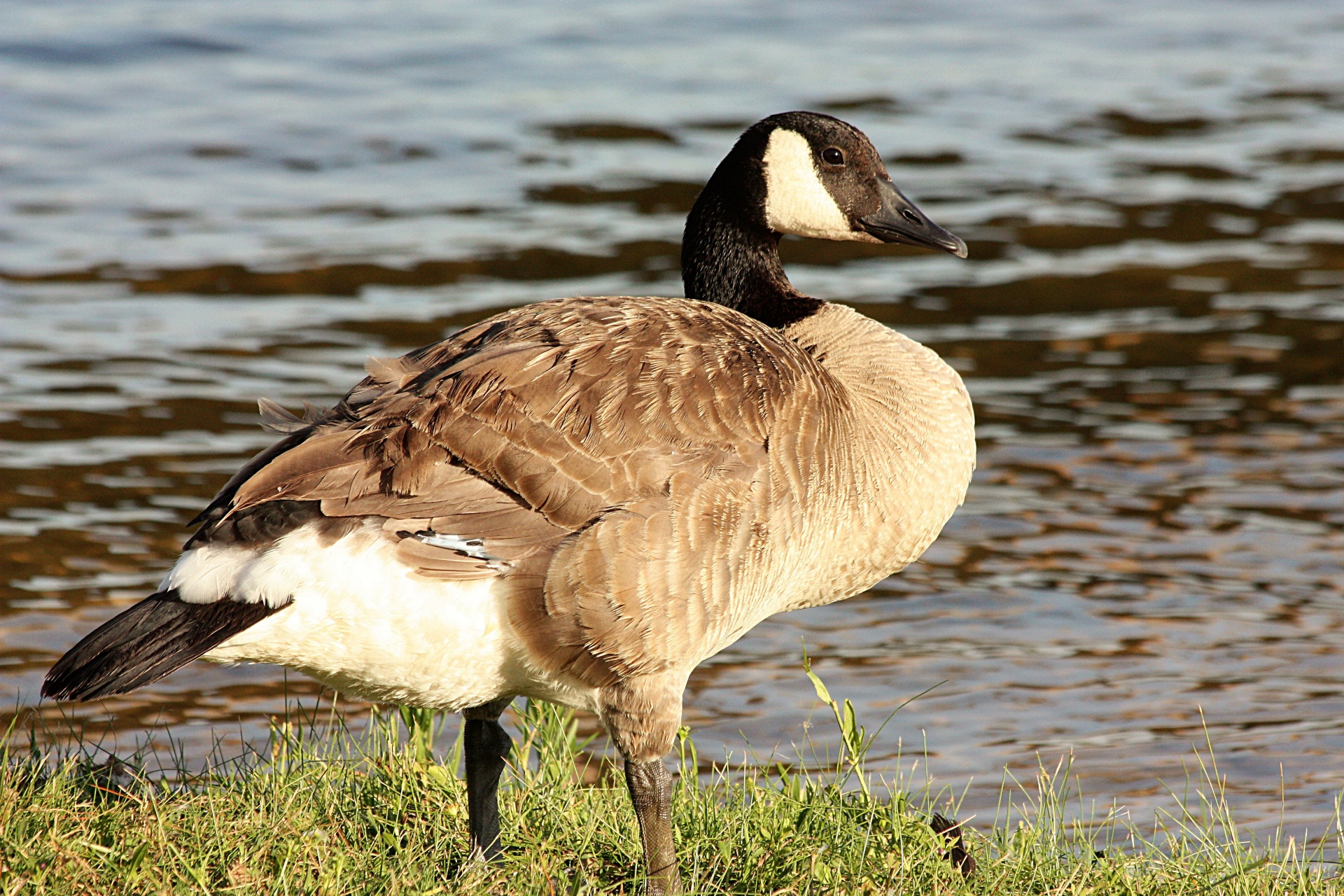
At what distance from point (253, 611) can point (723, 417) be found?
132 cm

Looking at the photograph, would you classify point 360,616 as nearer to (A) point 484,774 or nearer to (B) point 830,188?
(A) point 484,774

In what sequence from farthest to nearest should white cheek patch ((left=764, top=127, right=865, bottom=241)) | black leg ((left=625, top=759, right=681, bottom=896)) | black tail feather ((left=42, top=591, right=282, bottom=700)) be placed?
white cheek patch ((left=764, top=127, right=865, bottom=241)) < black leg ((left=625, top=759, right=681, bottom=896)) < black tail feather ((left=42, top=591, right=282, bottom=700))

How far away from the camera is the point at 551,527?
414cm

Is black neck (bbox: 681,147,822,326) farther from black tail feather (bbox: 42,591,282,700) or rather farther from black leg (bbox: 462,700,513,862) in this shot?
black tail feather (bbox: 42,591,282,700)

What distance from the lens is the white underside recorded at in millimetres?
3932

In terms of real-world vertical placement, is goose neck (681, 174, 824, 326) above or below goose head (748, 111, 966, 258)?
below

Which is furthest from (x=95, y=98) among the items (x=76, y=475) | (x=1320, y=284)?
(x=1320, y=284)

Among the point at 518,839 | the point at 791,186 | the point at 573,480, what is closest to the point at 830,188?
the point at 791,186

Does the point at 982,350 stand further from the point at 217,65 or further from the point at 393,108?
the point at 217,65

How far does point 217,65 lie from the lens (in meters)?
16.6

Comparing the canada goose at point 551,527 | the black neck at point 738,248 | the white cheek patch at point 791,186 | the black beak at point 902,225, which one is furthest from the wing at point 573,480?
the black beak at point 902,225

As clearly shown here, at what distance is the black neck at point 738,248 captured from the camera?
18.0 feet

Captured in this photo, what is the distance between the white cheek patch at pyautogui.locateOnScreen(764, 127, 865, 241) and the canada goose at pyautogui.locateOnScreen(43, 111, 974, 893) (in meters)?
0.73

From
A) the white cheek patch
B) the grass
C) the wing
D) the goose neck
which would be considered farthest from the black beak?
the grass
